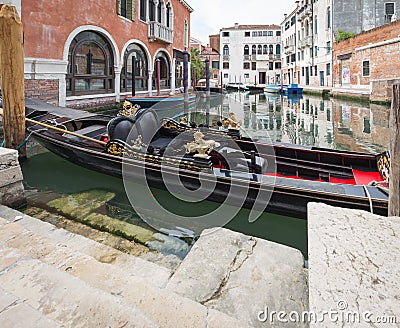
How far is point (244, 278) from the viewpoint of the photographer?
55.7 inches

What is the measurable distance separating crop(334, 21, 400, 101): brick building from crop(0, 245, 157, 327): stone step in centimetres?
1167

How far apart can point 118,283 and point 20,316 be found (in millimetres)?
408

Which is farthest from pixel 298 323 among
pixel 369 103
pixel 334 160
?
pixel 369 103

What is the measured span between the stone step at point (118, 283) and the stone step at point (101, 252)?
0.13 meters

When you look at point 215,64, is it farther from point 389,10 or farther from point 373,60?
point 373,60

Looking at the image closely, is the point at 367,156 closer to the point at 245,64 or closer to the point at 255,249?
the point at 255,249

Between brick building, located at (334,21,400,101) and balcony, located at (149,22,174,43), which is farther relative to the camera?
balcony, located at (149,22,174,43)

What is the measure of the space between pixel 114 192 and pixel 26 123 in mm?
2099

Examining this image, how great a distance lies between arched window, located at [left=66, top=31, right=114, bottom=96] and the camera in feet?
28.8

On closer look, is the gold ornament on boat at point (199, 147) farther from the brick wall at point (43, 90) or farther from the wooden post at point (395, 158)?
the brick wall at point (43, 90)

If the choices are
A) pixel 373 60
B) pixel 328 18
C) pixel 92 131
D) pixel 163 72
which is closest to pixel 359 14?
pixel 328 18

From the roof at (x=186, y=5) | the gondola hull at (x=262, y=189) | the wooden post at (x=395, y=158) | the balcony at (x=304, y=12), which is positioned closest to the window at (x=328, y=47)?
the balcony at (x=304, y=12)

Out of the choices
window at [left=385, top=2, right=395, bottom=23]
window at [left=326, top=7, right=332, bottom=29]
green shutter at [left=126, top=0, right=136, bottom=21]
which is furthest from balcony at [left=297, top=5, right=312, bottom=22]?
green shutter at [left=126, top=0, right=136, bottom=21]

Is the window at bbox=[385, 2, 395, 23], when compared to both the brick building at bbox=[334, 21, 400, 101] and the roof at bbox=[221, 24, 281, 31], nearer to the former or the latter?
the brick building at bbox=[334, 21, 400, 101]
